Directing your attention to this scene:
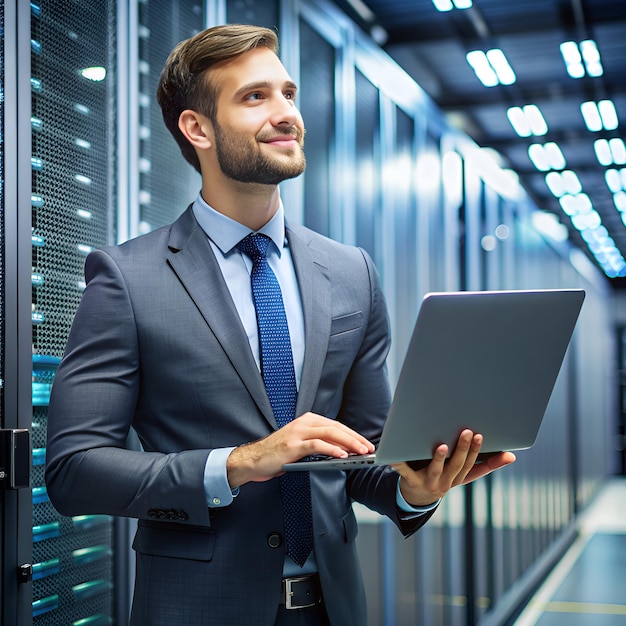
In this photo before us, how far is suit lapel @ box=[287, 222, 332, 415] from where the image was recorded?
65.4 inches

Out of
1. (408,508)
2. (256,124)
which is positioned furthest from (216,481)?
(256,124)

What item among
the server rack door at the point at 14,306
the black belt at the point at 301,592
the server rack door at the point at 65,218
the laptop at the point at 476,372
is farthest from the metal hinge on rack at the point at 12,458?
the laptop at the point at 476,372

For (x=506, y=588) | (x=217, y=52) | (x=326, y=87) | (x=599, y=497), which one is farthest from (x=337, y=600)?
(x=599, y=497)

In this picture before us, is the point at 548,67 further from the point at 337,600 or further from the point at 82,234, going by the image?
the point at 337,600

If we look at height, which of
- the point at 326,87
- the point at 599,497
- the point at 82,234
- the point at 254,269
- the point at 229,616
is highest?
the point at 326,87

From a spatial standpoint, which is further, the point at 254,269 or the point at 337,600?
the point at 254,269

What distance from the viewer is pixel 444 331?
1.38 meters

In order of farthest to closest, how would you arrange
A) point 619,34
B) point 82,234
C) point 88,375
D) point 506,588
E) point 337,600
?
1. point 506,588
2. point 619,34
3. point 82,234
4. point 337,600
5. point 88,375

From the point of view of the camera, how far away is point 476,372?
1.45 m

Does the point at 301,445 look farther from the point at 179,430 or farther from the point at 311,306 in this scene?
the point at 311,306

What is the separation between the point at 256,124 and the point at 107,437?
640 mm

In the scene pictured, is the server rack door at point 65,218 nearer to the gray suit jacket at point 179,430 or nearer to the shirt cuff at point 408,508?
the gray suit jacket at point 179,430

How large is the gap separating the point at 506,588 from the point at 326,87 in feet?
14.9

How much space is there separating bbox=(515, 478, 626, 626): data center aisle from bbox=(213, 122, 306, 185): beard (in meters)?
5.62
